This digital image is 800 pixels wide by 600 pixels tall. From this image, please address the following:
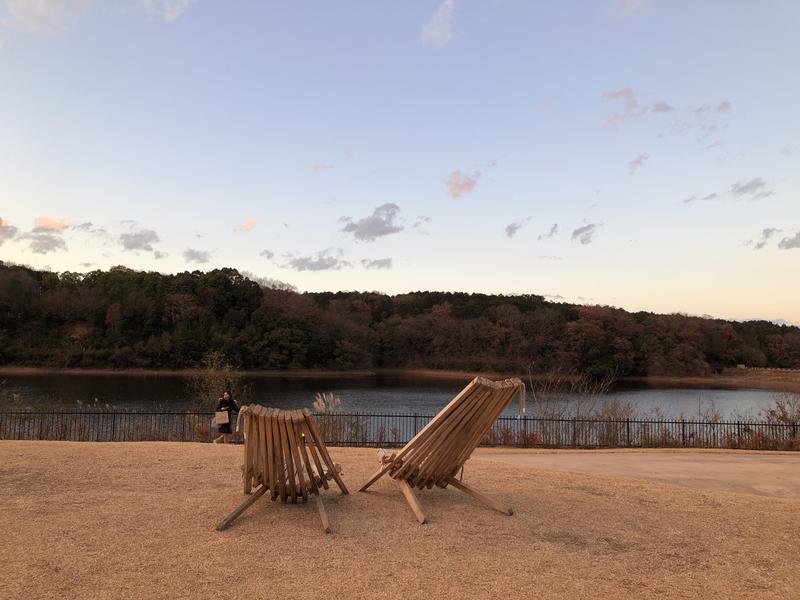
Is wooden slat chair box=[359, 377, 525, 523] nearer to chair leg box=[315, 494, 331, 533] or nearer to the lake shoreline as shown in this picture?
chair leg box=[315, 494, 331, 533]

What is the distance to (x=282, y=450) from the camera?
5.48 m

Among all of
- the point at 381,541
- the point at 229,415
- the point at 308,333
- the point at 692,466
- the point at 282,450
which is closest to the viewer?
the point at 381,541

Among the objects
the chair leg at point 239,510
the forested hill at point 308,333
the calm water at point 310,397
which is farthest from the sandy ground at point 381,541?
the forested hill at point 308,333

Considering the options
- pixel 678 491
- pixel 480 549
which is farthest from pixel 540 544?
pixel 678 491

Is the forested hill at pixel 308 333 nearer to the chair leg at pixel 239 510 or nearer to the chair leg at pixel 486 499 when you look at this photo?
the chair leg at pixel 486 499

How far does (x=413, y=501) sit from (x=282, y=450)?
1.36m

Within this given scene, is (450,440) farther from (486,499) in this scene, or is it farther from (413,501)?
(486,499)

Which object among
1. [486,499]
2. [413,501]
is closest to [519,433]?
[486,499]

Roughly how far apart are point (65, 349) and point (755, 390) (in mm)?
58174

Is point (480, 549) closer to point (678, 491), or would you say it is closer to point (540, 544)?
point (540, 544)

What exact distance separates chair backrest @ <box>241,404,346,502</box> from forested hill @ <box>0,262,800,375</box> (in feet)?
164

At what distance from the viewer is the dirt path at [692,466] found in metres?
8.83

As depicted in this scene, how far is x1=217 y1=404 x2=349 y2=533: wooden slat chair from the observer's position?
17.3ft

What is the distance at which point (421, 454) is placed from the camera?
5992 mm
